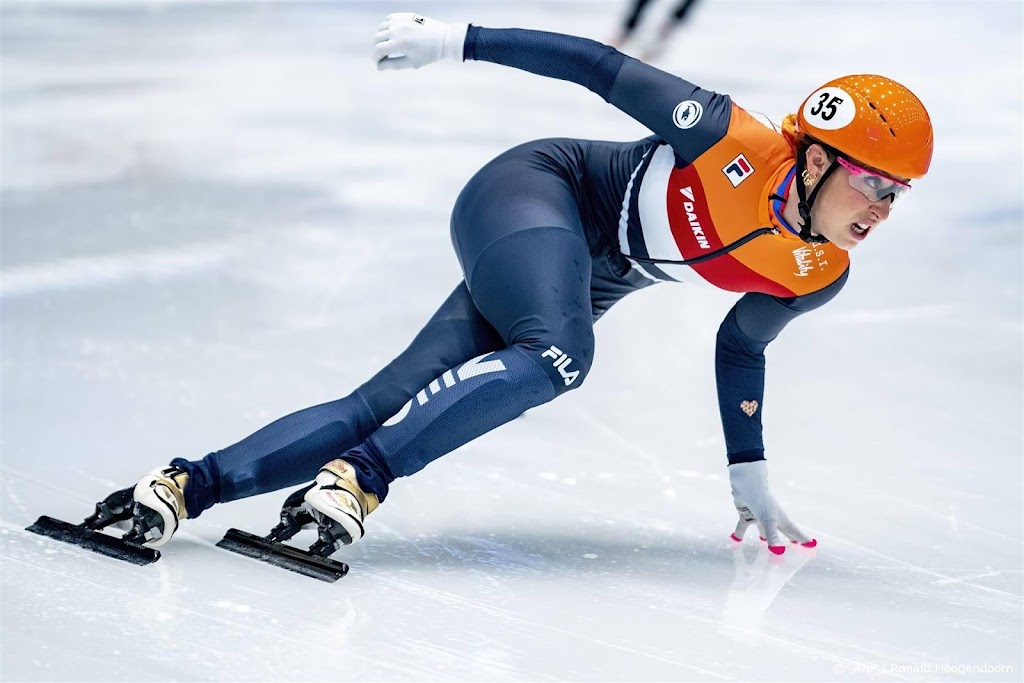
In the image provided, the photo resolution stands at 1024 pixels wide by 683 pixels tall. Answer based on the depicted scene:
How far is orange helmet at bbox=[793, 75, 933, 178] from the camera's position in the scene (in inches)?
98.3

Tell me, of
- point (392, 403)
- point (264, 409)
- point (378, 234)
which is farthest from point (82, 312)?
point (392, 403)

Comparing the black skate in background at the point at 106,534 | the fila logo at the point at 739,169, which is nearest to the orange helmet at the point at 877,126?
the fila logo at the point at 739,169

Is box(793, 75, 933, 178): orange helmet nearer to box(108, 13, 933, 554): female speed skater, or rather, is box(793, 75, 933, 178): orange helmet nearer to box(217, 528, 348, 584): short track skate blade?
box(108, 13, 933, 554): female speed skater

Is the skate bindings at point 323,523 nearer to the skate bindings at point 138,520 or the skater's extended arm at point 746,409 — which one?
the skate bindings at point 138,520

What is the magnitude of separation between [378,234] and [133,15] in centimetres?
400

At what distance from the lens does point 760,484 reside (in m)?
2.96

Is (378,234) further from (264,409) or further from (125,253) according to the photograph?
(264,409)

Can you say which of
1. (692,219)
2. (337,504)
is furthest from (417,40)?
(337,504)

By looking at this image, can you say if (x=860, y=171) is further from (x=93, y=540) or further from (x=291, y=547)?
(x=93, y=540)

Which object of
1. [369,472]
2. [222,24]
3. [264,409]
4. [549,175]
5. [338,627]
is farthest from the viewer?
[222,24]

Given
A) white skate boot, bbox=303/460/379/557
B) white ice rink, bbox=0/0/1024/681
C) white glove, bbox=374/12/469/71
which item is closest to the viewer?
white ice rink, bbox=0/0/1024/681

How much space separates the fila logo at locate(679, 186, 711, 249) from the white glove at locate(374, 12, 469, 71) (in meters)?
0.58

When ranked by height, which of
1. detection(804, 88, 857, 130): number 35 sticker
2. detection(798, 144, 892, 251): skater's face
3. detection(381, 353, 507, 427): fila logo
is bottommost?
detection(381, 353, 507, 427): fila logo

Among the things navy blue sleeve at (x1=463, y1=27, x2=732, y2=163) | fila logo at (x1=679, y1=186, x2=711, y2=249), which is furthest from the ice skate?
fila logo at (x1=679, y1=186, x2=711, y2=249)
